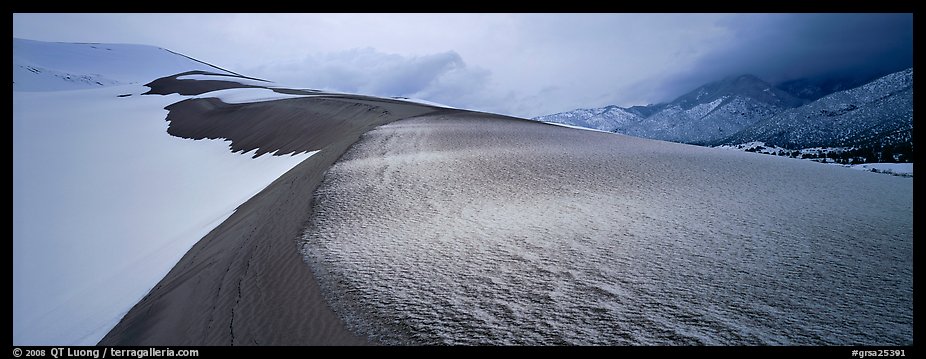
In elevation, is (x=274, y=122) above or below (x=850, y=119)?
below

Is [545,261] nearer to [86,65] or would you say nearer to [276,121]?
[276,121]

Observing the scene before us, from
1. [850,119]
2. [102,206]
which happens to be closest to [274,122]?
[102,206]

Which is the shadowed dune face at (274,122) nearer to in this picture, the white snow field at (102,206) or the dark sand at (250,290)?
the white snow field at (102,206)

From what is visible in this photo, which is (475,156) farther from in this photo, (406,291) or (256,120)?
(256,120)

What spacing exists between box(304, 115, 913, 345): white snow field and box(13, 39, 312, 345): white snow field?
4.18 meters

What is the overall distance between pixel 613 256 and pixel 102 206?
60.2ft

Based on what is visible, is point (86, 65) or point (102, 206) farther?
point (86, 65)

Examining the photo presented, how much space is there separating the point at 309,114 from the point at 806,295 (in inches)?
1066

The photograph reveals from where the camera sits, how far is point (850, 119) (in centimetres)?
11838

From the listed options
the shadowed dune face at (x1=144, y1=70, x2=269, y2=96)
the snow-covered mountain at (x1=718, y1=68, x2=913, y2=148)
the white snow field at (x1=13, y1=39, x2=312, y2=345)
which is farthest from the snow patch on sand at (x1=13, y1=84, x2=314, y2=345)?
the snow-covered mountain at (x1=718, y1=68, x2=913, y2=148)

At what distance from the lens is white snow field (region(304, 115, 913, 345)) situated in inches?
162

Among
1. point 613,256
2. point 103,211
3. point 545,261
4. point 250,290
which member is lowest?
point 103,211

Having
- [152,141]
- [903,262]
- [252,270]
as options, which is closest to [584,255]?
[903,262]

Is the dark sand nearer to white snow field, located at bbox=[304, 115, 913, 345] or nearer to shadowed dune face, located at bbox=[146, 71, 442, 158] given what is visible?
white snow field, located at bbox=[304, 115, 913, 345]
